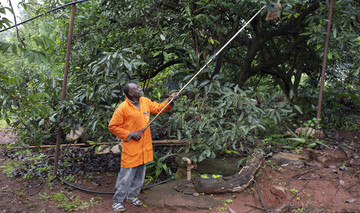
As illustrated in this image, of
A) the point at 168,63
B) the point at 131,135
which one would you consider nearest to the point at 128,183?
the point at 131,135

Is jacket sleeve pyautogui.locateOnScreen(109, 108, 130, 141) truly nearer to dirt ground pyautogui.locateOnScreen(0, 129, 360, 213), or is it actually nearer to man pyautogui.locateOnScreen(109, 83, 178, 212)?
man pyautogui.locateOnScreen(109, 83, 178, 212)

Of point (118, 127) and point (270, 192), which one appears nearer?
point (118, 127)

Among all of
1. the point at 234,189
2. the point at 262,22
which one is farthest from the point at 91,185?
the point at 262,22

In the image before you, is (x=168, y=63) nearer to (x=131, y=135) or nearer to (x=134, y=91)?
(x=134, y=91)

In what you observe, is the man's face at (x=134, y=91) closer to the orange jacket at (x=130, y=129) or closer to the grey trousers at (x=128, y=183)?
the orange jacket at (x=130, y=129)

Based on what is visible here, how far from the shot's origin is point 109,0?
457 centimetres

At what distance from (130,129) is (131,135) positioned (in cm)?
14

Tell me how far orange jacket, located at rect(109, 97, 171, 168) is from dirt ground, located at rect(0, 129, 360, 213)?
593mm

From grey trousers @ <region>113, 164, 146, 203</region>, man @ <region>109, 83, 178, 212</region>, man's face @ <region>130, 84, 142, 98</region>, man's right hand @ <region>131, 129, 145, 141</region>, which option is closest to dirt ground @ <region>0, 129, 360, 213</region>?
grey trousers @ <region>113, 164, 146, 203</region>

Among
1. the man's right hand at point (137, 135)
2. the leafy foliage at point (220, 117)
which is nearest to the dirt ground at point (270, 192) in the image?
the leafy foliage at point (220, 117)

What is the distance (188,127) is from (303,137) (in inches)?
76.0

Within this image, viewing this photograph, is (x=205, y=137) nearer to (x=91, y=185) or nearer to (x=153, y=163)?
(x=153, y=163)

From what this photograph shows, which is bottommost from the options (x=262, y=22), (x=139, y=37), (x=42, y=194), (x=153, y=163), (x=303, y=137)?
(x=42, y=194)

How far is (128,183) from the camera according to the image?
356cm
